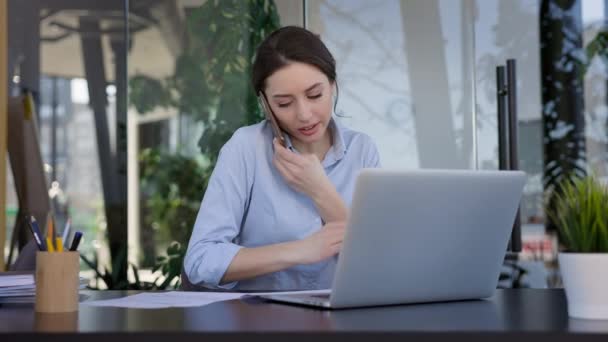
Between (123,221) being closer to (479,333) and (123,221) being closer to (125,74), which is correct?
(125,74)

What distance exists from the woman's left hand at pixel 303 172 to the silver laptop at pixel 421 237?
69 cm

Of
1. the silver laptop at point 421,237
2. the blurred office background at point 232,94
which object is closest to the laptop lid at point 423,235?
the silver laptop at point 421,237

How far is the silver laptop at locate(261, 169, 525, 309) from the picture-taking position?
1.33 metres

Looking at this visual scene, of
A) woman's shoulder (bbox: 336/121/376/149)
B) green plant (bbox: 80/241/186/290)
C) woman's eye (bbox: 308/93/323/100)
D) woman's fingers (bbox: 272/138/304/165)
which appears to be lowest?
green plant (bbox: 80/241/186/290)

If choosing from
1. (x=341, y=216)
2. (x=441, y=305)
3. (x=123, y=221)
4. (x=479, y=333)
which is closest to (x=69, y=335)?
(x=479, y=333)

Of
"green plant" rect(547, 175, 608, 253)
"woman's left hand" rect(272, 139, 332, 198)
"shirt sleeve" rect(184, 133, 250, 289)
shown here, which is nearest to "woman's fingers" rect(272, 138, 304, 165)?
"woman's left hand" rect(272, 139, 332, 198)

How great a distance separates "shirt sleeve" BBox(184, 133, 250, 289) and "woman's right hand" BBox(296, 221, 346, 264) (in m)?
0.19

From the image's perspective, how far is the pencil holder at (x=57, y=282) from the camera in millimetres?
1380

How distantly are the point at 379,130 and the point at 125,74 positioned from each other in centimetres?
144

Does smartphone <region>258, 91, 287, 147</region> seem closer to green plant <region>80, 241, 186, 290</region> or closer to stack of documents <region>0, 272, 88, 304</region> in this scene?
stack of documents <region>0, 272, 88, 304</region>

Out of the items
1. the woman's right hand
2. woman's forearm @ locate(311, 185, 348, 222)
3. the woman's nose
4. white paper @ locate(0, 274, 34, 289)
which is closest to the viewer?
white paper @ locate(0, 274, 34, 289)

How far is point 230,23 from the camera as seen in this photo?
4.12 m

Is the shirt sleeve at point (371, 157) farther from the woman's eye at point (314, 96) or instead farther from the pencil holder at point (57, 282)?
the pencil holder at point (57, 282)

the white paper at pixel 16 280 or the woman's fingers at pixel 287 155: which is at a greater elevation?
the woman's fingers at pixel 287 155
